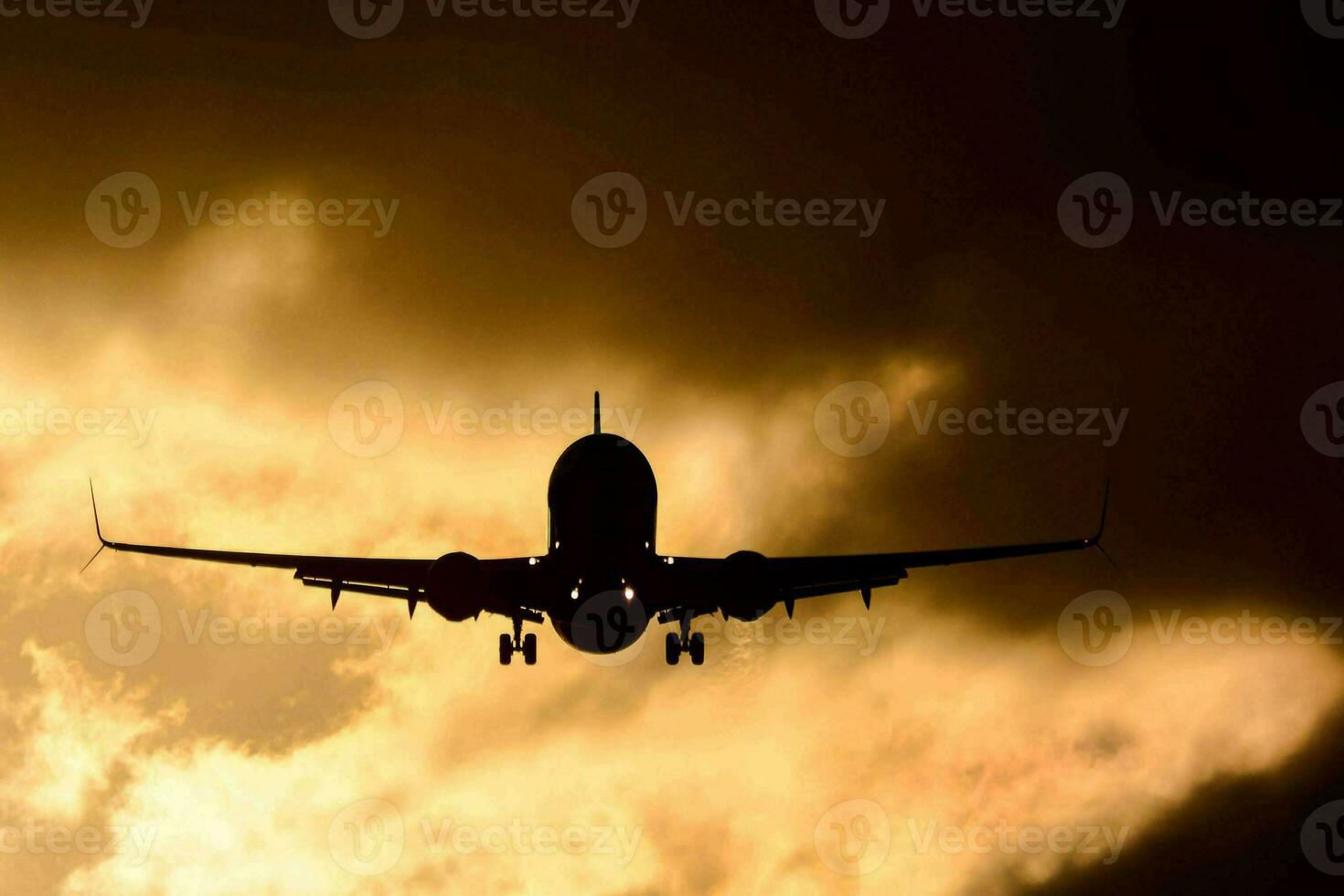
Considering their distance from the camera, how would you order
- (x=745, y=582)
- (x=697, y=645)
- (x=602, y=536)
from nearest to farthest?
1. (x=602, y=536)
2. (x=745, y=582)
3. (x=697, y=645)

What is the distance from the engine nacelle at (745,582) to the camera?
48562mm

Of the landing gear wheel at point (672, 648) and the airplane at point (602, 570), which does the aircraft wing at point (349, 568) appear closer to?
the airplane at point (602, 570)

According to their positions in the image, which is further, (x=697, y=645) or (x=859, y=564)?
(x=697, y=645)

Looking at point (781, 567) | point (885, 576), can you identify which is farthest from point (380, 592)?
point (885, 576)

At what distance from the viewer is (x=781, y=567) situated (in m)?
51.0

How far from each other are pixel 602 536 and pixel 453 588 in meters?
6.07

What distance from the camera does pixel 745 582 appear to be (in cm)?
4856

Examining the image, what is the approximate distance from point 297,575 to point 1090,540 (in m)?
30.3

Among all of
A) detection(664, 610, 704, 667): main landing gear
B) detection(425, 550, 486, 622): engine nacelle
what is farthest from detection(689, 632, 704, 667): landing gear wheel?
detection(425, 550, 486, 622): engine nacelle

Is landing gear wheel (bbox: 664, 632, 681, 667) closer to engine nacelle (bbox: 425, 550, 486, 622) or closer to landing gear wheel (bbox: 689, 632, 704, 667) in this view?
landing gear wheel (bbox: 689, 632, 704, 667)

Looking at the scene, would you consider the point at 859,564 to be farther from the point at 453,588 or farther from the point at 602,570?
the point at 453,588

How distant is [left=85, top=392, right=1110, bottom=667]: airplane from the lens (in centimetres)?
4775

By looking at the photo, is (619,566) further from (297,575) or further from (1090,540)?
(1090,540)

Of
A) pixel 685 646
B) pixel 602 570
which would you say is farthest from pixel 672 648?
pixel 602 570
